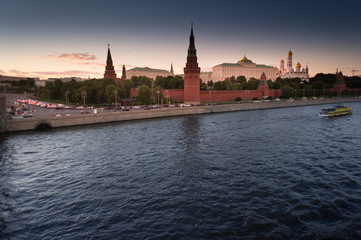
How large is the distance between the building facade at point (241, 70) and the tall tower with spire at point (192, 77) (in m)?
88.9

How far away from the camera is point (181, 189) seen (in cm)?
1388

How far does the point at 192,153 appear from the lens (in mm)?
21391

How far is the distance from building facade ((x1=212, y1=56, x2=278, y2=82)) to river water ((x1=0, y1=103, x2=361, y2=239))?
12947 centimetres

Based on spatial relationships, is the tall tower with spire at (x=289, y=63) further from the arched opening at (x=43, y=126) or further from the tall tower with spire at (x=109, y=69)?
the arched opening at (x=43, y=126)

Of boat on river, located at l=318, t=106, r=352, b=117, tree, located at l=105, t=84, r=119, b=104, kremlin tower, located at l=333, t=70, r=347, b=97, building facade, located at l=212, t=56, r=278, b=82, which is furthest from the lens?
building facade, located at l=212, t=56, r=278, b=82

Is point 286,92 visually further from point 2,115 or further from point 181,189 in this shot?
point 2,115

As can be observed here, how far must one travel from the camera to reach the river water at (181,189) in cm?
1014

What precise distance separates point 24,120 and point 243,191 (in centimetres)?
3030

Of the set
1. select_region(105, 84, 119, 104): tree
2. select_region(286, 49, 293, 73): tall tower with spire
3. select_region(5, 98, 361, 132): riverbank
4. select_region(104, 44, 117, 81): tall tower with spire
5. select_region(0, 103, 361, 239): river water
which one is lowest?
select_region(0, 103, 361, 239): river water

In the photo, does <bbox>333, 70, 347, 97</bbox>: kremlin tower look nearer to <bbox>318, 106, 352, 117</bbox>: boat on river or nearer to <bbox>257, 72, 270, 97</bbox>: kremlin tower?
<bbox>257, 72, 270, 97</bbox>: kremlin tower

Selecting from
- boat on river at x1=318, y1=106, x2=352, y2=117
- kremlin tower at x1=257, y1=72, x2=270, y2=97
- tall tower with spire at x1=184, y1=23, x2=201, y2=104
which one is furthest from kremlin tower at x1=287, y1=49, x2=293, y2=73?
boat on river at x1=318, y1=106, x2=352, y2=117

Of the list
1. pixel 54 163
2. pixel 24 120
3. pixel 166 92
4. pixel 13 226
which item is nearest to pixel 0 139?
pixel 24 120

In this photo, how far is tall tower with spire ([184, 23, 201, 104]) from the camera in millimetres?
63031

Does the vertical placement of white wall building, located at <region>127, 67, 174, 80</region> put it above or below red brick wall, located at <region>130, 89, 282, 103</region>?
above
